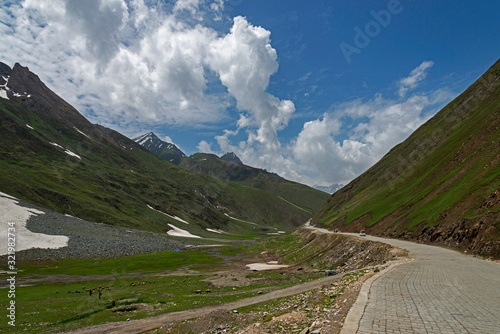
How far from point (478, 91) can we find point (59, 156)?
275883 mm

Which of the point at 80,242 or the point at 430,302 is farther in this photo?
the point at 80,242

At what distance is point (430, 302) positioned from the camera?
1383 cm

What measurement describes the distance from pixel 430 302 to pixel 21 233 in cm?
10421

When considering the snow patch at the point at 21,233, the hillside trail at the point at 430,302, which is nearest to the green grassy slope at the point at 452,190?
the hillside trail at the point at 430,302

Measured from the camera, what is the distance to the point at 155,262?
255 ft

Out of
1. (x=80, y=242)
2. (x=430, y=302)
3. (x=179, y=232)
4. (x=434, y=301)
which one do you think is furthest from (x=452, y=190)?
(x=179, y=232)

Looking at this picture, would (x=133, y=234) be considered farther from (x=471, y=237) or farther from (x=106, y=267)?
(x=471, y=237)

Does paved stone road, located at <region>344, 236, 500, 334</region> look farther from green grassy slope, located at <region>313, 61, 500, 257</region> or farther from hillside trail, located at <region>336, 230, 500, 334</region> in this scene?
green grassy slope, located at <region>313, 61, 500, 257</region>

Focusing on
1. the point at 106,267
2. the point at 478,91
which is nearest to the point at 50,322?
the point at 106,267

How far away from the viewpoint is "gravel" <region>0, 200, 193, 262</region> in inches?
2811

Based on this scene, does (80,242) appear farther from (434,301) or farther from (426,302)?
(434,301)

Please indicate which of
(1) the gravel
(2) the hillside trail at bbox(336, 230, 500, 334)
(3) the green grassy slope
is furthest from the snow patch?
(3) the green grassy slope

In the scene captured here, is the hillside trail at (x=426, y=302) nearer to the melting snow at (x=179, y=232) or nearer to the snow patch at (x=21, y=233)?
the snow patch at (x=21, y=233)

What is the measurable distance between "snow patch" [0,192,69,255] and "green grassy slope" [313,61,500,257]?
321 ft
